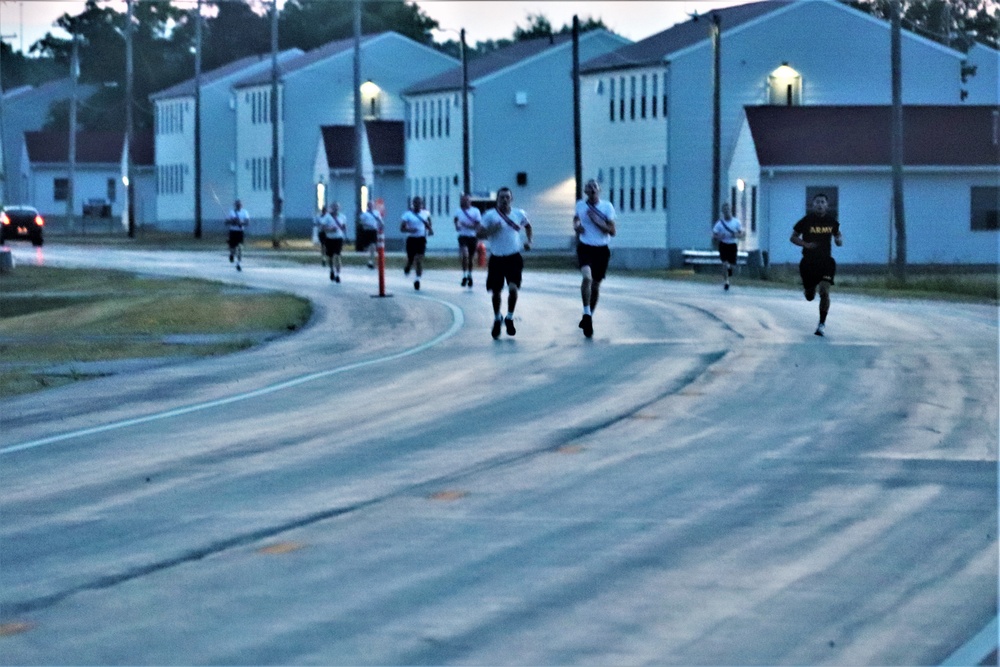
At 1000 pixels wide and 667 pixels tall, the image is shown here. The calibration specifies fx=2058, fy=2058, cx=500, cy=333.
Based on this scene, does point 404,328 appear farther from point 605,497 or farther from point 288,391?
point 605,497

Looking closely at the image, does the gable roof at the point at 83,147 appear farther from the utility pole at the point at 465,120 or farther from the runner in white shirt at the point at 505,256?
the runner in white shirt at the point at 505,256

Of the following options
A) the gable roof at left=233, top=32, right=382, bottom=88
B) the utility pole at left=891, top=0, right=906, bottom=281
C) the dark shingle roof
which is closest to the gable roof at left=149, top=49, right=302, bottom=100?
the gable roof at left=233, top=32, right=382, bottom=88

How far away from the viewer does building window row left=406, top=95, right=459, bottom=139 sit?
265ft

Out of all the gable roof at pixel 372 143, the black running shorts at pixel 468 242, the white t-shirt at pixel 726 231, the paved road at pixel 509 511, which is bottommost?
the paved road at pixel 509 511

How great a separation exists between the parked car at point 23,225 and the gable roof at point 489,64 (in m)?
16.1

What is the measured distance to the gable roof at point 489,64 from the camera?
79750 mm

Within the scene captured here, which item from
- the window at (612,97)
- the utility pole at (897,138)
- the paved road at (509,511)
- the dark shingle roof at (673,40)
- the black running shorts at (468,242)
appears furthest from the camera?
the window at (612,97)

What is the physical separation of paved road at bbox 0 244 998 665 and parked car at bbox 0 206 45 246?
188 ft

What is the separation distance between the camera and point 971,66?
6781cm

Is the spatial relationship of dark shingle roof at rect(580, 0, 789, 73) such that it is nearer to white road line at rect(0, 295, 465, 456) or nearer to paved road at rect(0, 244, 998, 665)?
white road line at rect(0, 295, 465, 456)

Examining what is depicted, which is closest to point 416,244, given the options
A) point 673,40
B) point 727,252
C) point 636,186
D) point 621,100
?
point 727,252

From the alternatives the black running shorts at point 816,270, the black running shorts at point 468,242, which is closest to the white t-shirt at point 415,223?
the black running shorts at point 468,242

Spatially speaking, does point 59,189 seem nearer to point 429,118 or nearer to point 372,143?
point 372,143

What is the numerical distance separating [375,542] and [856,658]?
3.14 m
